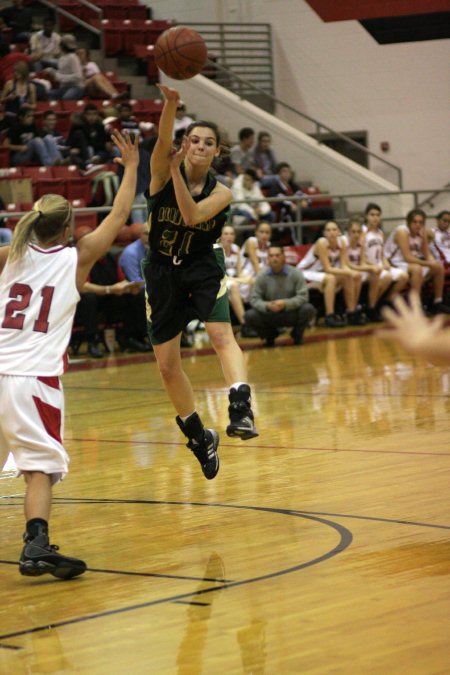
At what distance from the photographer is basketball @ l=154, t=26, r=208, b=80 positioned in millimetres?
5891

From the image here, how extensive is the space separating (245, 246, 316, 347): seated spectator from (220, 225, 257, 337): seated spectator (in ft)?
1.78

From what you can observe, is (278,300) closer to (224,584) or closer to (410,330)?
(224,584)

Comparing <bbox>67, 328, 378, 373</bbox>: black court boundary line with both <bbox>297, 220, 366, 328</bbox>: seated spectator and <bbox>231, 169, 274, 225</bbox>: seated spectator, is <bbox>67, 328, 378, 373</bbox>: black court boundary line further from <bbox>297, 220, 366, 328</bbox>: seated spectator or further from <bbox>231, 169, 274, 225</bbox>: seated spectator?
<bbox>231, 169, 274, 225</bbox>: seated spectator

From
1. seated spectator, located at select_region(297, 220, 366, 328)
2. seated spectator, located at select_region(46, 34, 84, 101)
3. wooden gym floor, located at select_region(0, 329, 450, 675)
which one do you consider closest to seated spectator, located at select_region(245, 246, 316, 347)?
seated spectator, located at select_region(297, 220, 366, 328)

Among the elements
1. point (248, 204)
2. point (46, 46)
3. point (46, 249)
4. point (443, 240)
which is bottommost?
point (46, 249)

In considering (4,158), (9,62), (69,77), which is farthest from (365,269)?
(9,62)

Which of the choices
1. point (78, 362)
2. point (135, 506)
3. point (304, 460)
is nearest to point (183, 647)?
point (135, 506)

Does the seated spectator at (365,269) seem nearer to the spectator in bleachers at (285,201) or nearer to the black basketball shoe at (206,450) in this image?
the spectator in bleachers at (285,201)

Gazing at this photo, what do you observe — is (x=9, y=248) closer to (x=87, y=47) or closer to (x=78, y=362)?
(x=78, y=362)

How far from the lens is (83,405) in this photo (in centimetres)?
902

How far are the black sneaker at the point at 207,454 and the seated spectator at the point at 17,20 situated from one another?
42.2ft

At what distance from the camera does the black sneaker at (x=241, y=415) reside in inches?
216

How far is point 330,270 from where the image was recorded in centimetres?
1407

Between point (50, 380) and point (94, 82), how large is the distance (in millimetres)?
13244
